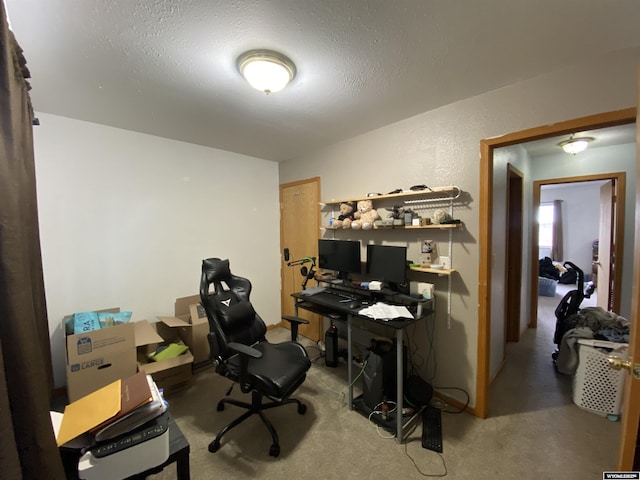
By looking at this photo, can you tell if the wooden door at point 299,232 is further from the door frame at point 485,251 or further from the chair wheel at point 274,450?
the door frame at point 485,251

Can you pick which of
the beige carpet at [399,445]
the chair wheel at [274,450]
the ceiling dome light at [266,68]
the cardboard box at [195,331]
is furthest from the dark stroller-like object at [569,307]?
the cardboard box at [195,331]

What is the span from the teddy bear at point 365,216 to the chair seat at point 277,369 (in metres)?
1.27

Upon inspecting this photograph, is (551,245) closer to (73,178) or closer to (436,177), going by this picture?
(436,177)

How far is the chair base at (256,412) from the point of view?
1.75 m

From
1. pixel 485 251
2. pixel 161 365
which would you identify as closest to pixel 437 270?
pixel 485 251

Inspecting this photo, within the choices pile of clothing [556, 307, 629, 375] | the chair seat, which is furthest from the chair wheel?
pile of clothing [556, 307, 629, 375]

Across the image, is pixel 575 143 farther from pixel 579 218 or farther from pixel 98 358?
pixel 579 218

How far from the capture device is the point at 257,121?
245 centimetres

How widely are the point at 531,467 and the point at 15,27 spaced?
148 inches

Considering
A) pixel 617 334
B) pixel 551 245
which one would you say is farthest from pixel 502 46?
pixel 551 245

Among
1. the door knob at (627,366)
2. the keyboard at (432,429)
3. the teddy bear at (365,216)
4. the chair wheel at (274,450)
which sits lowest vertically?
the keyboard at (432,429)

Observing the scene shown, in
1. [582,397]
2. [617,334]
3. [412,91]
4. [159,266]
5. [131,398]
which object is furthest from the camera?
[159,266]

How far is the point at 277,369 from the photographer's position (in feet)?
6.05

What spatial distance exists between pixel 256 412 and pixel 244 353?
2.10 feet
